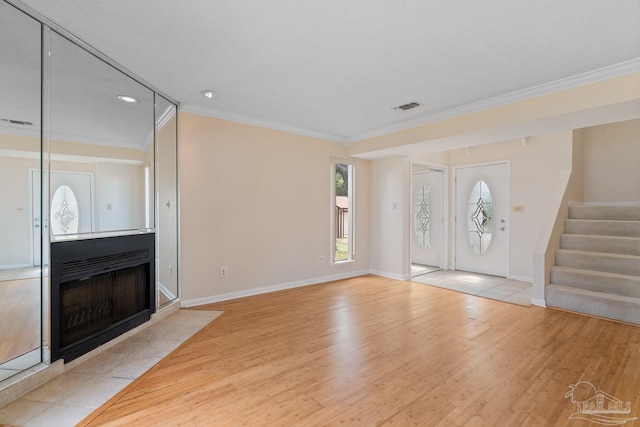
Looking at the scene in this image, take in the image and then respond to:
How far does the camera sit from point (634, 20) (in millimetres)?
2094

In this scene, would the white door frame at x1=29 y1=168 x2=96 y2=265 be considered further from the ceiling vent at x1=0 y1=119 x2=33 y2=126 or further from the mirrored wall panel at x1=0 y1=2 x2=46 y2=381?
the ceiling vent at x1=0 y1=119 x2=33 y2=126

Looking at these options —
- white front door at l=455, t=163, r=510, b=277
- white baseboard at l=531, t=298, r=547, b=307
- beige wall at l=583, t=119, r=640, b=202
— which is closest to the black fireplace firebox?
white baseboard at l=531, t=298, r=547, b=307

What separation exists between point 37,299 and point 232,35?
2475mm

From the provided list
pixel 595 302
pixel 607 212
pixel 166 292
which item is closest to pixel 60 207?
pixel 166 292

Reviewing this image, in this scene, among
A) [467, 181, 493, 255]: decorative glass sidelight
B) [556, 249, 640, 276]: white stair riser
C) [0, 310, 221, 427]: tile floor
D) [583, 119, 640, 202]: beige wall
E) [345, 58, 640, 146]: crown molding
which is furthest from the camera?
[467, 181, 493, 255]: decorative glass sidelight

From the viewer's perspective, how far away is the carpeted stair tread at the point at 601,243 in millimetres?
3922

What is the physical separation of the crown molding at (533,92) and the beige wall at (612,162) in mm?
2973

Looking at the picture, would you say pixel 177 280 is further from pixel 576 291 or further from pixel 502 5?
pixel 576 291

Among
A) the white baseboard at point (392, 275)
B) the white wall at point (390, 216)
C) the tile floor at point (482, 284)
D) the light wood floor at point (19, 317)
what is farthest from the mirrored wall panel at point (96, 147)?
the tile floor at point (482, 284)

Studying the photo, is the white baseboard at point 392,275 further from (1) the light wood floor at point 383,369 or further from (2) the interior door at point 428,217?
(1) the light wood floor at point 383,369

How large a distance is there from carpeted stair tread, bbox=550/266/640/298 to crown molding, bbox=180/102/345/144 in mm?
3879

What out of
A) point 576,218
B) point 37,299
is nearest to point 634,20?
point 576,218

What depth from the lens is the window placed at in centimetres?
545

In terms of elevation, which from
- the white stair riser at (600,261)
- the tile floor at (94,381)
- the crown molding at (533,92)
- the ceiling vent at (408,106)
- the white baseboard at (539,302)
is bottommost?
the tile floor at (94,381)
